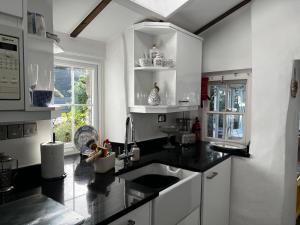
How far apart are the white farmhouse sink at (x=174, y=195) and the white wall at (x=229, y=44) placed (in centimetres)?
135

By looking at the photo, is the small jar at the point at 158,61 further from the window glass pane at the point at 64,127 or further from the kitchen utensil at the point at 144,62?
the window glass pane at the point at 64,127

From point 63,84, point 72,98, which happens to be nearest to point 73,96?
point 72,98

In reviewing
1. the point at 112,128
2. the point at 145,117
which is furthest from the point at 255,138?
the point at 112,128

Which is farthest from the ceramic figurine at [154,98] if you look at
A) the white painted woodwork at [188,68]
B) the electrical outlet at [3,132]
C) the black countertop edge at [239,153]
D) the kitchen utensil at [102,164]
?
the electrical outlet at [3,132]

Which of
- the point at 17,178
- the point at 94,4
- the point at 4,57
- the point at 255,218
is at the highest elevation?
the point at 94,4

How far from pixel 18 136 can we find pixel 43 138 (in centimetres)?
17

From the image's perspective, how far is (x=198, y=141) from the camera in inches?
106

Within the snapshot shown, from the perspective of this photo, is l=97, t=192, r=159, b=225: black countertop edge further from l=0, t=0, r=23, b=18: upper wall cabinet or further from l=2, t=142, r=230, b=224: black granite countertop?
l=0, t=0, r=23, b=18: upper wall cabinet

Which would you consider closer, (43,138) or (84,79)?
(43,138)

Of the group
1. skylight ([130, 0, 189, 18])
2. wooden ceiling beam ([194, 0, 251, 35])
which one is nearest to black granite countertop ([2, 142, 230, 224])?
skylight ([130, 0, 189, 18])

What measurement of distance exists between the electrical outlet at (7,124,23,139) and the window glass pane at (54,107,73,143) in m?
0.55

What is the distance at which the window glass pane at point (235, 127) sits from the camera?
248 centimetres

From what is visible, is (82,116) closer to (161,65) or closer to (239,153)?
(161,65)

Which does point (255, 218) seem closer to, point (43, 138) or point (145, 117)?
point (145, 117)
